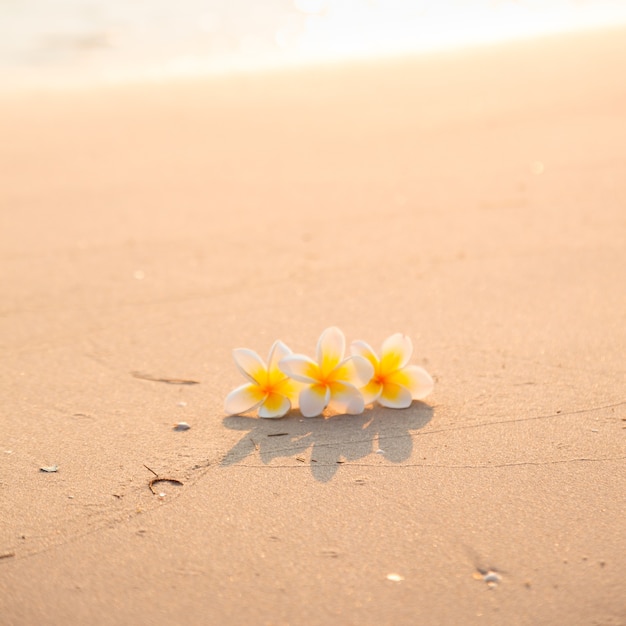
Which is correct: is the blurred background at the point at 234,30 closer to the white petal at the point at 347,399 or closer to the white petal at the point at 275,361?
the white petal at the point at 275,361

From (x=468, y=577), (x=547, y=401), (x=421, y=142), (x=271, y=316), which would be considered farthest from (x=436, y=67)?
(x=468, y=577)

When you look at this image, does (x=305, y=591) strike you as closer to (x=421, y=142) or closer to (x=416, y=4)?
(x=421, y=142)

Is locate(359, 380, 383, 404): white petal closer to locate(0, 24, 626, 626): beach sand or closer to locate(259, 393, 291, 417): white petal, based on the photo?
locate(0, 24, 626, 626): beach sand

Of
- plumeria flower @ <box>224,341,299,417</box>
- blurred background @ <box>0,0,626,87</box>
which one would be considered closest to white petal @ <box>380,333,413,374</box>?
plumeria flower @ <box>224,341,299,417</box>

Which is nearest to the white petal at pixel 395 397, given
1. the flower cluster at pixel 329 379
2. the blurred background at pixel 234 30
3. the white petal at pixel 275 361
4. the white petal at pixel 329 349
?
the flower cluster at pixel 329 379

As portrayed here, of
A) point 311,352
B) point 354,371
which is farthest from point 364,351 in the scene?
point 311,352
